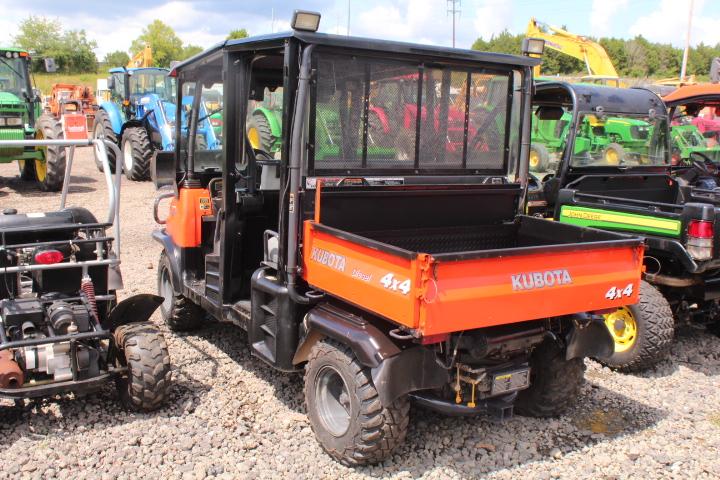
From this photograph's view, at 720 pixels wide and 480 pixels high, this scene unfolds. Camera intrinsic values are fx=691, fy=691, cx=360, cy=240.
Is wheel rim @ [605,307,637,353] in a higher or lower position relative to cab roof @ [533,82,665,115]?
lower

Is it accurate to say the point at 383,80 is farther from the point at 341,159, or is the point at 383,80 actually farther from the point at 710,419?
the point at 710,419

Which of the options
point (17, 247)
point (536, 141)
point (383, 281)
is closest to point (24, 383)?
point (17, 247)

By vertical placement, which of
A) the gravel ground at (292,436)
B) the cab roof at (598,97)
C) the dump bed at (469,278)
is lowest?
the gravel ground at (292,436)

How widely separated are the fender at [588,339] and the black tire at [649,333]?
3.94 ft

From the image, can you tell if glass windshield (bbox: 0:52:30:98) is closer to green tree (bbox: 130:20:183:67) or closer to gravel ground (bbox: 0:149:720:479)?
gravel ground (bbox: 0:149:720:479)

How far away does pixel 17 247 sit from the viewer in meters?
4.16

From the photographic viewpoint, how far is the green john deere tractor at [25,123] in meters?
12.9

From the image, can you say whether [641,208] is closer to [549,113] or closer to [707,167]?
[549,113]

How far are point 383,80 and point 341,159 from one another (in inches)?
22.2

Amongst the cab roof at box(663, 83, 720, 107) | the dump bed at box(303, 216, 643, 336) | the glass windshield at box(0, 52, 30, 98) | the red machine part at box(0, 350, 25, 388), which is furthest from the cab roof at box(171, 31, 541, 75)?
the glass windshield at box(0, 52, 30, 98)

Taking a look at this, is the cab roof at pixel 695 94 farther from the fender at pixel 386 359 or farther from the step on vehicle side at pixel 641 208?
the fender at pixel 386 359

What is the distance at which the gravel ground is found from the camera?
3.82m

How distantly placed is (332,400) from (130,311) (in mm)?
1546

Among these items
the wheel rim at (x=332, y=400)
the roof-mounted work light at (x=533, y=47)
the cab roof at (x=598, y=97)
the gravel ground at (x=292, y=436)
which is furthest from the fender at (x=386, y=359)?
the cab roof at (x=598, y=97)
